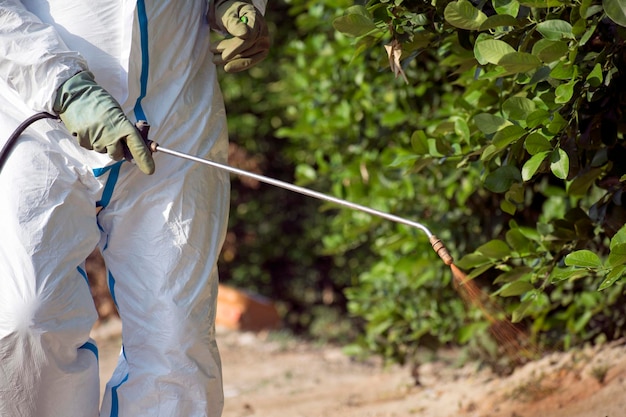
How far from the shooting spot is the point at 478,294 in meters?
3.34

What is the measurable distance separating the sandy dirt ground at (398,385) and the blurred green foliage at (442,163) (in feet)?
0.56

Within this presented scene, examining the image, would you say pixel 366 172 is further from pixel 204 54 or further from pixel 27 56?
pixel 27 56

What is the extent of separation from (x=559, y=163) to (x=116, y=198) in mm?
1089

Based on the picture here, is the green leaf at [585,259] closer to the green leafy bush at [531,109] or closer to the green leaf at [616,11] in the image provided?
the green leafy bush at [531,109]

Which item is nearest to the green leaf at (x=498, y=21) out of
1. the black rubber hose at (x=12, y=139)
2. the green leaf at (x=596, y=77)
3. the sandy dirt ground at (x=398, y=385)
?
the green leaf at (x=596, y=77)

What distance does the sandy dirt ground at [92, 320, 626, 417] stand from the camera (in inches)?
129

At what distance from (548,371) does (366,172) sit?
112 cm

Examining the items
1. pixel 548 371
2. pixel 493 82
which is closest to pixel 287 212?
pixel 548 371

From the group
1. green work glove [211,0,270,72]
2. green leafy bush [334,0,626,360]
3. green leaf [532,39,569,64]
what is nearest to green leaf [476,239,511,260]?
green leafy bush [334,0,626,360]

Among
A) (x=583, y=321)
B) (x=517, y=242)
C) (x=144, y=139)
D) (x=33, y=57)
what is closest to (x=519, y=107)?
(x=517, y=242)

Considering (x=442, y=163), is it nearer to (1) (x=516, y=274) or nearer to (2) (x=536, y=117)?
(1) (x=516, y=274)

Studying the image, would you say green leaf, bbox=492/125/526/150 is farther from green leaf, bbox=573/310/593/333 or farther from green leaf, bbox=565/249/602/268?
green leaf, bbox=573/310/593/333

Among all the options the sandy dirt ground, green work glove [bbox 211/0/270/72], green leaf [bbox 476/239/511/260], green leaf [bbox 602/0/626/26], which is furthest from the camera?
the sandy dirt ground

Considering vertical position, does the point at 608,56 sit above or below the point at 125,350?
above
